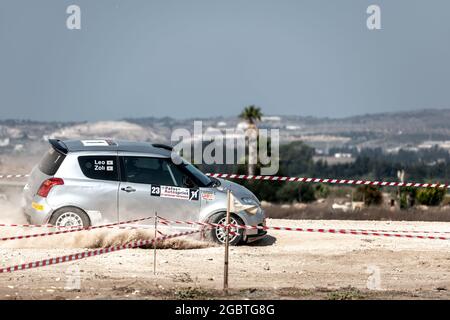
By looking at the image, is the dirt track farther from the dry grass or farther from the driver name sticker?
the dry grass

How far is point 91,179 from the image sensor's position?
15367 mm

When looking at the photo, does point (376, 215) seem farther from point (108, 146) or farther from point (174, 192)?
point (108, 146)

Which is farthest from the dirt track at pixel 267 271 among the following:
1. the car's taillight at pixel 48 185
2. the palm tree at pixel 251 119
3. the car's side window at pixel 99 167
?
the palm tree at pixel 251 119

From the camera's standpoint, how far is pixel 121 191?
15328 mm

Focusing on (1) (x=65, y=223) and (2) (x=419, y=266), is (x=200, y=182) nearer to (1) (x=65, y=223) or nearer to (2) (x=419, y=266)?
(1) (x=65, y=223)

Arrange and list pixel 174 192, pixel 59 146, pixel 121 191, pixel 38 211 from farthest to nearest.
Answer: pixel 59 146
pixel 174 192
pixel 121 191
pixel 38 211

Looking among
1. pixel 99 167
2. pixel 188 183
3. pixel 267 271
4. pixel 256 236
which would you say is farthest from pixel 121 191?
pixel 267 271

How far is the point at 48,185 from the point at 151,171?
1.69 m

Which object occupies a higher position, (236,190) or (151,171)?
(151,171)

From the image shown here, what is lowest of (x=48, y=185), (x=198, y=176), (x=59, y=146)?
(x=48, y=185)

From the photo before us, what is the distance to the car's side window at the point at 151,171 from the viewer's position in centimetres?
1551

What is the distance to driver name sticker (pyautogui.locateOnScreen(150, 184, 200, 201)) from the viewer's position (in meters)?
15.4

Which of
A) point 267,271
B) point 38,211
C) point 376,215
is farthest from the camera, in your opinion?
point 376,215
